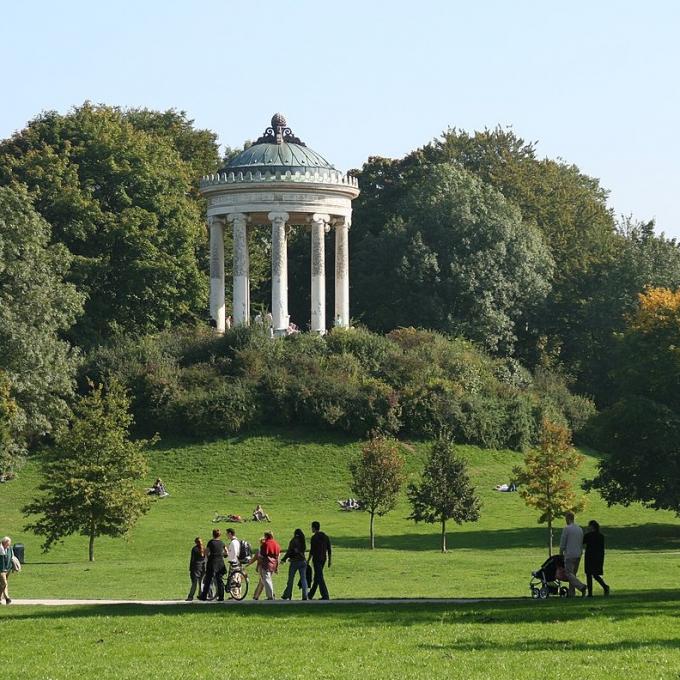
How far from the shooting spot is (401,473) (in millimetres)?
57125

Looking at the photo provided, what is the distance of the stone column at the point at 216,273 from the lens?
7812 cm

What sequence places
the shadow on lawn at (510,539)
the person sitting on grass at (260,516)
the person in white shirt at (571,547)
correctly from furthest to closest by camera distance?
the person sitting on grass at (260,516) → the shadow on lawn at (510,539) → the person in white shirt at (571,547)

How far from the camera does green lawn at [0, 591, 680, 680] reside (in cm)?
2392

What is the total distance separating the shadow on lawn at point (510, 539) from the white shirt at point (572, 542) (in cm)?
1875

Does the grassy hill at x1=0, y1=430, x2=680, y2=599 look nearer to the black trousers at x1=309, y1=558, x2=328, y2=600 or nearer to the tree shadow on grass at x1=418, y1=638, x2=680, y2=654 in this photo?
the black trousers at x1=309, y1=558, x2=328, y2=600

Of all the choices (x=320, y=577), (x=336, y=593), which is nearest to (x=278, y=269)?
(x=336, y=593)

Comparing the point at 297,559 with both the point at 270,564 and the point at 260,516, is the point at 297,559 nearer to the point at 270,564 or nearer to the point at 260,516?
the point at 270,564

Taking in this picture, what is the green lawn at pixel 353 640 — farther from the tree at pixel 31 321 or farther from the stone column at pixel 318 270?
the stone column at pixel 318 270

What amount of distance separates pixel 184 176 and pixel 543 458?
115ft

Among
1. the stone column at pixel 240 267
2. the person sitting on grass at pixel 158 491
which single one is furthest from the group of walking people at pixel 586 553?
the stone column at pixel 240 267

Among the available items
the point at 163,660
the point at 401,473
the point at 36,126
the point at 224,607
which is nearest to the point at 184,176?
the point at 36,126

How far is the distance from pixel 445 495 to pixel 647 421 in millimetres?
7434

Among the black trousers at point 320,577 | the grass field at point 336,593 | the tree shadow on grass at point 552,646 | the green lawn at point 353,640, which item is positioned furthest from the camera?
the black trousers at point 320,577

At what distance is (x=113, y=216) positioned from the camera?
77875mm
